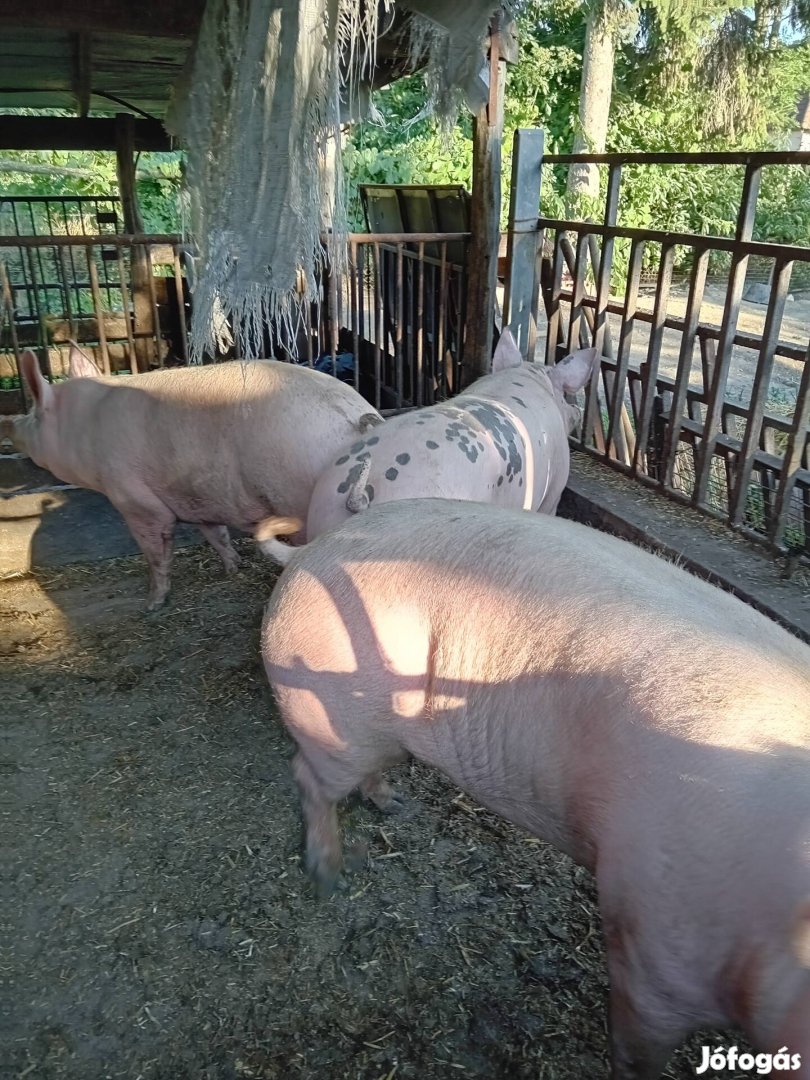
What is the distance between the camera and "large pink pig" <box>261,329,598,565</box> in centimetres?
292

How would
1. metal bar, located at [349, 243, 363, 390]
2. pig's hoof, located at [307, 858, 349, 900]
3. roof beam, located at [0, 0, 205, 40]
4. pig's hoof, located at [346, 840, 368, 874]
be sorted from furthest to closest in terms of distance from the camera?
1. metal bar, located at [349, 243, 363, 390]
2. roof beam, located at [0, 0, 205, 40]
3. pig's hoof, located at [346, 840, 368, 874]
4. pig's hoof, located at [307, 858, 349, 900]

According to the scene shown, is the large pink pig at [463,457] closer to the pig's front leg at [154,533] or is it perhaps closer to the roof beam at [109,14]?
the pig's front leg at [154,533]

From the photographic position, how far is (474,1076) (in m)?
2.07

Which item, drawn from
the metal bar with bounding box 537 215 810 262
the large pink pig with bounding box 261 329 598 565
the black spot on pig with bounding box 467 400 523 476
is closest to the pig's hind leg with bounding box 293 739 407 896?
the large pink pig with bounding box 261 329 598 565

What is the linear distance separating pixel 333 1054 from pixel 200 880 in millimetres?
759

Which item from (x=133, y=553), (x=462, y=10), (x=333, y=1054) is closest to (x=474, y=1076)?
(x=333, y=1054)

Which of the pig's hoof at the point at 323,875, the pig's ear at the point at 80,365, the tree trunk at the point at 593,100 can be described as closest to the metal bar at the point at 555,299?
the pig's ear at the point at 80,365

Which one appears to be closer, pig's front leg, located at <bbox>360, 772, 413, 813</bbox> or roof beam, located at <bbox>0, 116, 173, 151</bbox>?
pig's front leg, located at <bbox>360, 772, 413, 813</bbox>

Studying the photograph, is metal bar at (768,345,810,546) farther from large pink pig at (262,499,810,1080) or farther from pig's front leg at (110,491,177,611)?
pig's front leg at (110,491,177,611)

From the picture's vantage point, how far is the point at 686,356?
413 cm

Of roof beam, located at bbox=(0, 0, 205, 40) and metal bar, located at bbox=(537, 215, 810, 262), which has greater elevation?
roof beam, located at bbox=(0, 0, 205, 40)

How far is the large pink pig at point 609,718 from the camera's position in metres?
1.41

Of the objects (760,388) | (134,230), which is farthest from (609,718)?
(134,230)

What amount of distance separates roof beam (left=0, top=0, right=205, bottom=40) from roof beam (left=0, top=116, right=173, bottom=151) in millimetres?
3678
